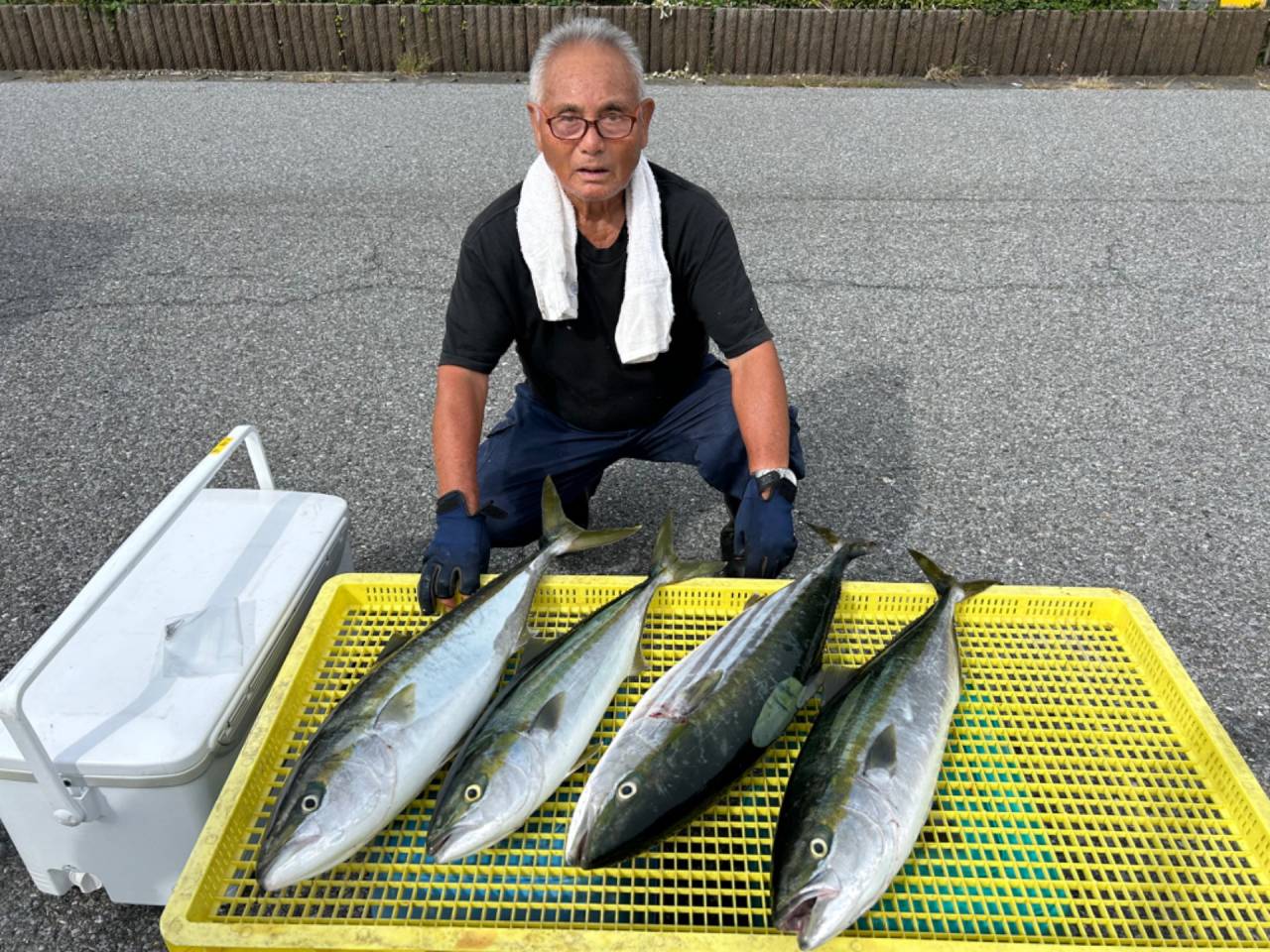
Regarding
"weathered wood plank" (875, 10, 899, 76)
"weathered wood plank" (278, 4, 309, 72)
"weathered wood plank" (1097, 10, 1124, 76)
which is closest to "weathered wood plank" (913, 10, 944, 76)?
"weathered wood plank" (875, 10, 899, 76)

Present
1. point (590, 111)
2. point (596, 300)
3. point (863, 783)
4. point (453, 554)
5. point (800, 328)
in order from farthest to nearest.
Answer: point (800, 328), point (596, 300), point (590, 111), point (453, 554), point (863, 783)

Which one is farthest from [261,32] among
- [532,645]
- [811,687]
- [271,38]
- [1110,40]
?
[811,687]

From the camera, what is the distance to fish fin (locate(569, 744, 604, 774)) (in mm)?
1647

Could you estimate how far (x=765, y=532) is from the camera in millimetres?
2457

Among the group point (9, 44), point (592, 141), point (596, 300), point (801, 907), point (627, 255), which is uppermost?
point (592, 141)

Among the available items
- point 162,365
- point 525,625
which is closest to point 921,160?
point 162,365

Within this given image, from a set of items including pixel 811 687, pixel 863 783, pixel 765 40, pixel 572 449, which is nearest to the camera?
pixel 863 783

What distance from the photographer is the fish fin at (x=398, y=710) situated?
1630 millimetres

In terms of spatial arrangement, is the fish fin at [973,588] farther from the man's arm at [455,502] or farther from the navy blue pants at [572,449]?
the man's arm at [455,502]

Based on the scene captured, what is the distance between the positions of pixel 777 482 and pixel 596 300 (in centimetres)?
88

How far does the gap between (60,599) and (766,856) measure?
111 inches

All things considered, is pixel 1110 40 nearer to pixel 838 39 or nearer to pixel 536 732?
pixel 838 39

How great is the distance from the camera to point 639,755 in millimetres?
1555

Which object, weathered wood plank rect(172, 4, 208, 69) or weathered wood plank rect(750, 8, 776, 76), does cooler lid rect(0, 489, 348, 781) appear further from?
weathered wood plank rect(172, 4, 208, 69)
